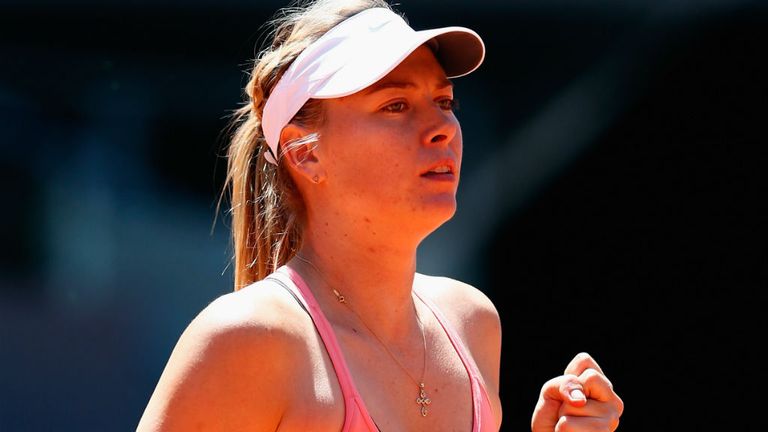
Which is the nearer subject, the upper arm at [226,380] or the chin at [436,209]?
the upper arm at [226,380]

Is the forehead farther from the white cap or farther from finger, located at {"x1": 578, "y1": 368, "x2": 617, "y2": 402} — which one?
finger, located at {"x1": 578, "y1": 368, "x2": 617, "y2": 402}

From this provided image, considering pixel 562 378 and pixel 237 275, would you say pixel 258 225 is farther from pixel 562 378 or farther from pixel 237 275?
pixel 562 378

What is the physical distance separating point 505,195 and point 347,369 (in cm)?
153

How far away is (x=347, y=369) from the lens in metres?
1.46

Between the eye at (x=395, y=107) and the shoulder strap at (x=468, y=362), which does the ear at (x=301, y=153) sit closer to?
the eye at (x=395, y=107)

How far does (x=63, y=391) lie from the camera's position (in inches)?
101

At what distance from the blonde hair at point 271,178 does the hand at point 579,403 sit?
477 millimetres

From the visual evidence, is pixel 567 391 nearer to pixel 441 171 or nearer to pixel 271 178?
pixel 441 171

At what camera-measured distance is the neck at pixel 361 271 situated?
161cm

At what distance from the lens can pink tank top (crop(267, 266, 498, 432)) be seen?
1411 mm

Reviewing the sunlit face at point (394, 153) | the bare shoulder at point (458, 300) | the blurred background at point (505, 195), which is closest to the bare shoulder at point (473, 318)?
the bare shoulder at point (458, 300)

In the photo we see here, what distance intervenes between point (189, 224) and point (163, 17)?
54cm

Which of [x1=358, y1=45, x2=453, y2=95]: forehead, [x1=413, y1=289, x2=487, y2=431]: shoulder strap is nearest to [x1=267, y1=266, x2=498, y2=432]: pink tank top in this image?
[x1=413, y1=289, x2=487, y2=431]: shoulder strap

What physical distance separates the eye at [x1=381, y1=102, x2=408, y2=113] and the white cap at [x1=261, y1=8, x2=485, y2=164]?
0.06 m
